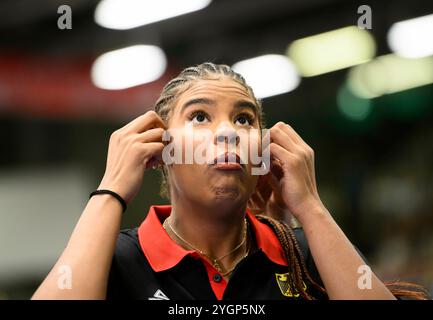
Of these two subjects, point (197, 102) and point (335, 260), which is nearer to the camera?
point (335, 260)

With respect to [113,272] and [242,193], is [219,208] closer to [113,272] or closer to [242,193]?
[242,193]

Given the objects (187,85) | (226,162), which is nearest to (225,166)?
(226,162)

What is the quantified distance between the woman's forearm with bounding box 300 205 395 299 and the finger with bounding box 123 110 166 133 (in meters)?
0.34

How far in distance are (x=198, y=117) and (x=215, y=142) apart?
8cm

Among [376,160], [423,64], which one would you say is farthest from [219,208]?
[423,64]

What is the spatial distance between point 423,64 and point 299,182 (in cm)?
360

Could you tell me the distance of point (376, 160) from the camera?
453 cm

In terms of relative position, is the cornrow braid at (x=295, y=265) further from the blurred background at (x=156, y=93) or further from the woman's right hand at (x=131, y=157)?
the blurred background at (x=156, y=93)

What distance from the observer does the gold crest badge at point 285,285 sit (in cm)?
139

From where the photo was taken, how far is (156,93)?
3.84m

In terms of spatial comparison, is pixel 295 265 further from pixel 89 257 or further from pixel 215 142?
pixel 89 257

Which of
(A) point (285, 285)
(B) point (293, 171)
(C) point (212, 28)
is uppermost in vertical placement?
(C) point (212, 28)

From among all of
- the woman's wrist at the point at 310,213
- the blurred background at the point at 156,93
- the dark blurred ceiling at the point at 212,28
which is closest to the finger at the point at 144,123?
the woman's wrist at the point at 310,213
